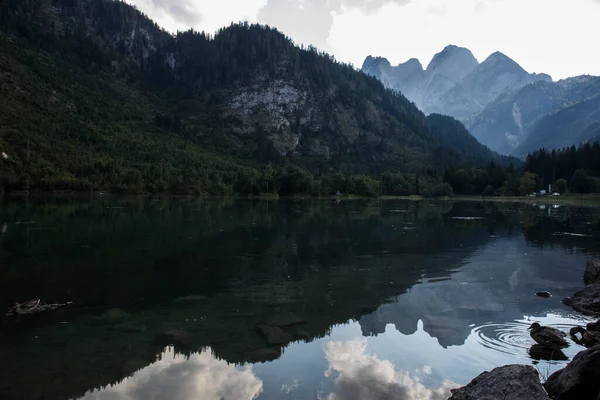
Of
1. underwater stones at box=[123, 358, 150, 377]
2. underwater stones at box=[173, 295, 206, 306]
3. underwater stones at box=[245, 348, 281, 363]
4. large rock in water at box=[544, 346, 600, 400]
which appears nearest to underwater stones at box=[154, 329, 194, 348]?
underwater stones at box=[123, 358, 150, 377]

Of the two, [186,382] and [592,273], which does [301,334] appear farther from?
[592,273]

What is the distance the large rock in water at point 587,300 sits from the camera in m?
21.5

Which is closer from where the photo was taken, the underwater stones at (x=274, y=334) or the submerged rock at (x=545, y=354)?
the submerged rock at (x=545, y=354)

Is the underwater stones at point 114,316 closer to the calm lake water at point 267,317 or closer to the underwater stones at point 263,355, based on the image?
the calm lake water at point 267,317

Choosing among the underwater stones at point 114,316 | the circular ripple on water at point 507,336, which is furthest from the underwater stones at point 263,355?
the circular ripple on water at point 507,336

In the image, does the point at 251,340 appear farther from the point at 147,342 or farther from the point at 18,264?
the point at 18,264

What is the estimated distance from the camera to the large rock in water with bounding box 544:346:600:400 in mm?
10344

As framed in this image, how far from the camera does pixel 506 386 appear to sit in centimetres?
1019

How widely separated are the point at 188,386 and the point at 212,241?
3071 centimetres

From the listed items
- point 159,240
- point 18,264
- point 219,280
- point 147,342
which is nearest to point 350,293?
point 219,280

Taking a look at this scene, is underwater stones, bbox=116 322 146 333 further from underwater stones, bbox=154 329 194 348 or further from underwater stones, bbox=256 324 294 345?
underwater stones, bbox=256 324 294 345

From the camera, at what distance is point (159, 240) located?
1682 inches

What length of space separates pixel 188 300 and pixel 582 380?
16.7 metres

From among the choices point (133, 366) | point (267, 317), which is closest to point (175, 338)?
point (133, 366)
